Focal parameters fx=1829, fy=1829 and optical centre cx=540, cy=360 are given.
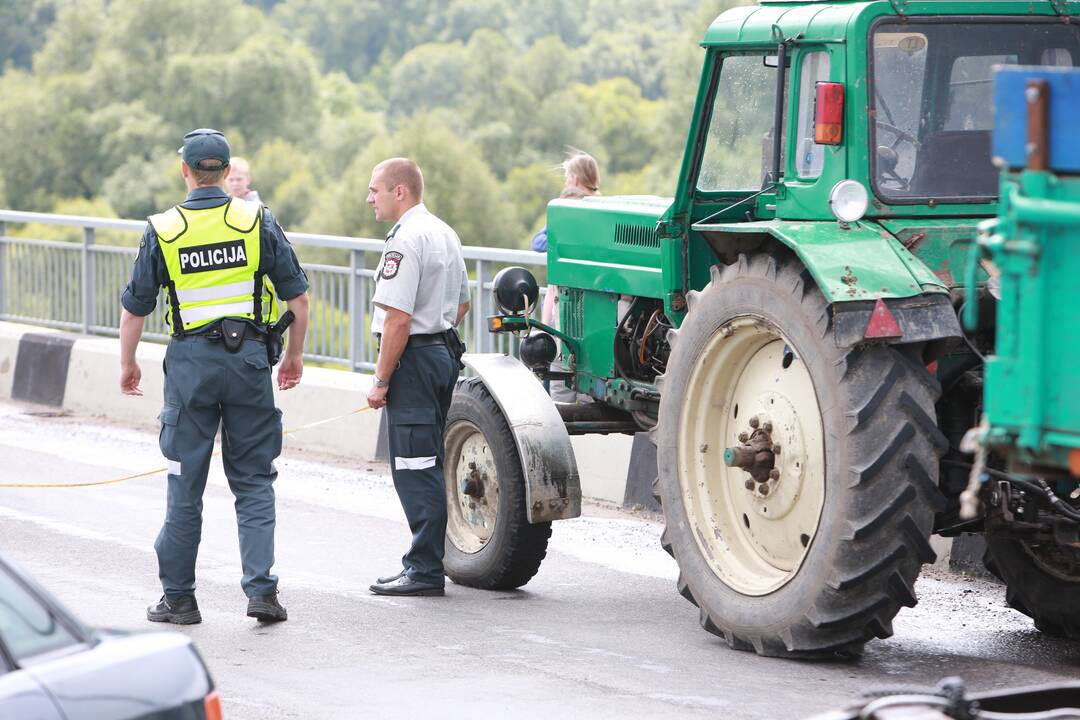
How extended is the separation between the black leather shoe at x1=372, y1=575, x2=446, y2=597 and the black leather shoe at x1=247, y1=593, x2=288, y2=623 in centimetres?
71

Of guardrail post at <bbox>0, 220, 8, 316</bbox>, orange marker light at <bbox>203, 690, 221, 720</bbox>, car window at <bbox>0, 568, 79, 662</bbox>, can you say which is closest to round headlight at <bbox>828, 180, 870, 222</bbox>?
orange marker light at <bbox>203, 690, 221, 720</bbox>

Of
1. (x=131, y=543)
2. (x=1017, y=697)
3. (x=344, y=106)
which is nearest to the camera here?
(x=1017, y=697)

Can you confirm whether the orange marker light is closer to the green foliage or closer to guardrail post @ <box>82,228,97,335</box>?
guardrail post @ <box>82,228,97,335</box>

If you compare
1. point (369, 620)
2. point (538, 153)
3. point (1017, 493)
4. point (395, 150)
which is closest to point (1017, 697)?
point (1017, 493)

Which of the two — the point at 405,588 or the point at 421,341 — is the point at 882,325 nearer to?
the point at 421,341

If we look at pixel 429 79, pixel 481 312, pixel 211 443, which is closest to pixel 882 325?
pixel 211 443

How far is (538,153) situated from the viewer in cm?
11994

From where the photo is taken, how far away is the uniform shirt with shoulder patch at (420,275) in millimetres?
7891

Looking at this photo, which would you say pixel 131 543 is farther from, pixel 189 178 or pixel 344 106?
pixel 344 106

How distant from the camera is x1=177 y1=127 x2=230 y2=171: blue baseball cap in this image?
289 inches

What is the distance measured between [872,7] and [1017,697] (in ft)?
10.5

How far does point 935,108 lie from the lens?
6.78 m

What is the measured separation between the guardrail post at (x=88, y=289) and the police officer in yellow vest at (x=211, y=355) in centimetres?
789

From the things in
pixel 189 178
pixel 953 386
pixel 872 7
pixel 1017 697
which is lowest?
pixel 1017 697
